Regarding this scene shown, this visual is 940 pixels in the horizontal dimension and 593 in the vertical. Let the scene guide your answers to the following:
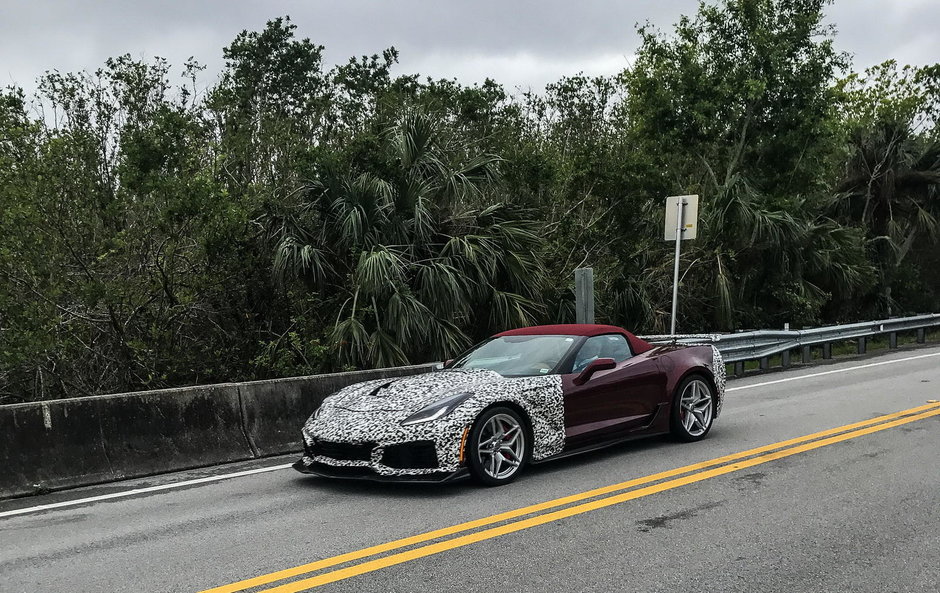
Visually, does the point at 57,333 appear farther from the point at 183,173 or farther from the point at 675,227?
the point at 675,227

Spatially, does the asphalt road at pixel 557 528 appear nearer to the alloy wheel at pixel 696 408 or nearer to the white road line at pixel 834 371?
the alloy wheel at pixel 696 408

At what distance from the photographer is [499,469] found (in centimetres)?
739

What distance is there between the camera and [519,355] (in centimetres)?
851

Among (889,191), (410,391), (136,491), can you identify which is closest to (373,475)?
(410,391)

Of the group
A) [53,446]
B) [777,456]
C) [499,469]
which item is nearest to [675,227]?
[777,456]

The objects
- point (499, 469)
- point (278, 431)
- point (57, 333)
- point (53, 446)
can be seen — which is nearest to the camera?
point (499, 469)

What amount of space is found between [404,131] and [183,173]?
4.04 m

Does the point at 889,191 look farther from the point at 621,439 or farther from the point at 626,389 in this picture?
the point at 621,439

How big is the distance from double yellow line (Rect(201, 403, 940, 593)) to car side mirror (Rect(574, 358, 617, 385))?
1057 mm

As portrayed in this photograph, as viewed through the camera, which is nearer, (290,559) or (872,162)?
(290,559)

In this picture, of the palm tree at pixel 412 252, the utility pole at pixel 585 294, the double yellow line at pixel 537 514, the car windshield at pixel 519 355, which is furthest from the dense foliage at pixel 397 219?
the double yellow line at pixel 537 514

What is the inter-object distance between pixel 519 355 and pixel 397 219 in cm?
700

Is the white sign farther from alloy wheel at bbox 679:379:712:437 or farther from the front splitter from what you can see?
the front splitter

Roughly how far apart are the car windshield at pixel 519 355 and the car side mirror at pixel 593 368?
245 mm
